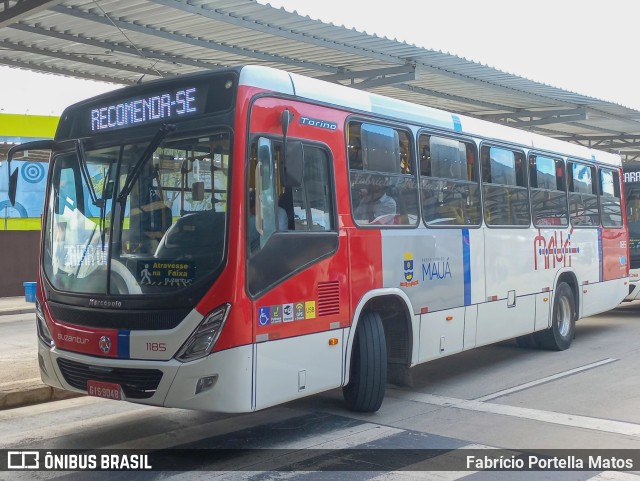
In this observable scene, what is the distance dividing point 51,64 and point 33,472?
323 inches

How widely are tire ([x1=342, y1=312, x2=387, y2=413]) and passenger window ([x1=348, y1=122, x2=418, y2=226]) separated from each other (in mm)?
1044

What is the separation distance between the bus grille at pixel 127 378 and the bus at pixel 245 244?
0.04 ft

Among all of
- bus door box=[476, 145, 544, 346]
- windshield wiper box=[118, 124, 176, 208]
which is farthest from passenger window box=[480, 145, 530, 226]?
windshield wiper box=[118, 124, 176, 208]

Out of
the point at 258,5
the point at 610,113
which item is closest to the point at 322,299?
the point at 258,5

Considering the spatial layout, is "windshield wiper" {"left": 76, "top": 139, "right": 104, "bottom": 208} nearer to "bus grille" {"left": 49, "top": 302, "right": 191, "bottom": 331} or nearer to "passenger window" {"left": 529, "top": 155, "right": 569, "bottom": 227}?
"bus grille" {"left": 49, "top": 302, "right": 191, "bottom": 331}

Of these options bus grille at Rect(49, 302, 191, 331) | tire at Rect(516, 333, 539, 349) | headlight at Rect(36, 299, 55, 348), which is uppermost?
bus grille at Rect(49, 302, 191, 331)

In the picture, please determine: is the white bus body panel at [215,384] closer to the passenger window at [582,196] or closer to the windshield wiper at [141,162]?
the windshield wiper at [141,162]

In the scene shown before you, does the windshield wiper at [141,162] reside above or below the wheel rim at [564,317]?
above

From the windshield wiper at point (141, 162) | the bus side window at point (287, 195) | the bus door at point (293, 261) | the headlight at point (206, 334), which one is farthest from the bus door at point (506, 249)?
the windshield wiper at point (141, 162)

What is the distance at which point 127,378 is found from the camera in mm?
6195

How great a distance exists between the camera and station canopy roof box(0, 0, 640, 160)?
991cm

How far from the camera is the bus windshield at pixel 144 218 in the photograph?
617cm

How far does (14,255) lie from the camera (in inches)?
953

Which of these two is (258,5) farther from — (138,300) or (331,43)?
(138,300)
